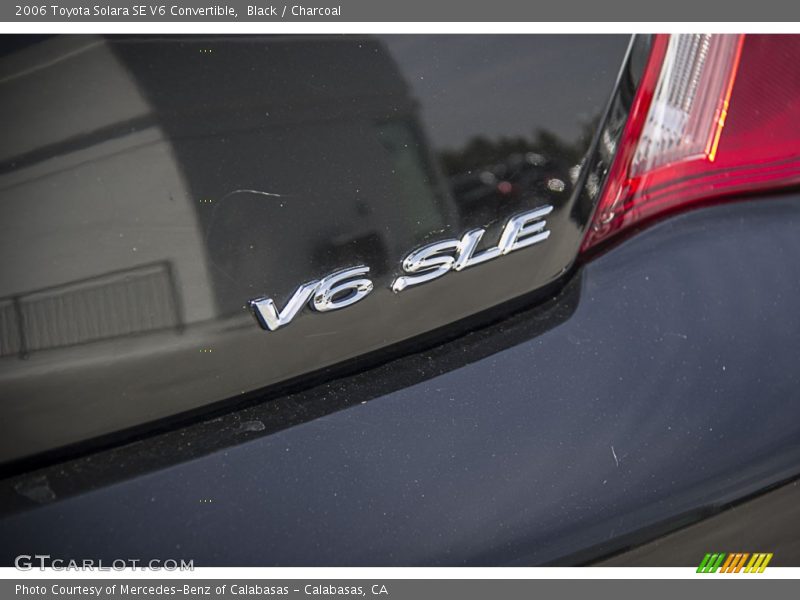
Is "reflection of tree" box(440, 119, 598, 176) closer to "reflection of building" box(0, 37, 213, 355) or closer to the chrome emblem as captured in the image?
the chrome emblem

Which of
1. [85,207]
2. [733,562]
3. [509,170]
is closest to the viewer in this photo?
[85,207]

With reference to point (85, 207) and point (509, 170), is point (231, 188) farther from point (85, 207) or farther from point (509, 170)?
point (509, 170)

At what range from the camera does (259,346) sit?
95 cm

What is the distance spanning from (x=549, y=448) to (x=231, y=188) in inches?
17.3

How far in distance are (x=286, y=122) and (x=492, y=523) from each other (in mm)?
476

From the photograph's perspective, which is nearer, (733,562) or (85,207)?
(85,207)

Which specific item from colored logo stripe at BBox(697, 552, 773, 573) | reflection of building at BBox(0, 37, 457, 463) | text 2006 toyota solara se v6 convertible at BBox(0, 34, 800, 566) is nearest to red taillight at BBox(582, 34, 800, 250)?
text 2006 toyota solara se v6 convertible at BBox(0, 34, 800, 566)

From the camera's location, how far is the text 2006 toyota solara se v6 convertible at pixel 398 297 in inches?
33.2

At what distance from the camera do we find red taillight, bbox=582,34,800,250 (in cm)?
97

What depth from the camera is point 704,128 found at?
1022 millimetres

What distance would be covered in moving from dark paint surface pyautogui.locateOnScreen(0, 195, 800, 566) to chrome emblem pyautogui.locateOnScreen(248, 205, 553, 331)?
11cm

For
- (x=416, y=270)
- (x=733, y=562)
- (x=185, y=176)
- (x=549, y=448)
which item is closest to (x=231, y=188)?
(x=185, y=176)

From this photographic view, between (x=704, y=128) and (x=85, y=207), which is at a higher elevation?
(x=85, y=207)

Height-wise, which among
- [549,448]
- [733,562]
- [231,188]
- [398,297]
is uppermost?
[231,188]
